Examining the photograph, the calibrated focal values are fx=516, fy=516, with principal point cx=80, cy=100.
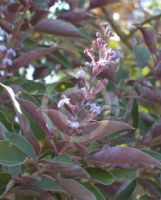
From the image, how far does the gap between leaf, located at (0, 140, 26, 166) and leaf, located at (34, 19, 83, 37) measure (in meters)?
0.55

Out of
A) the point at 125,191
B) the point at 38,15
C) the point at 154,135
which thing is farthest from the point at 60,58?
the point at 125,191

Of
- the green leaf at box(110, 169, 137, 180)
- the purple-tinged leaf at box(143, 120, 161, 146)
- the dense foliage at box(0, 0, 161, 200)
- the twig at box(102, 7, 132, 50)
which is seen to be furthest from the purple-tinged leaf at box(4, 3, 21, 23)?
the twig at box(102, 7, 132, 50)

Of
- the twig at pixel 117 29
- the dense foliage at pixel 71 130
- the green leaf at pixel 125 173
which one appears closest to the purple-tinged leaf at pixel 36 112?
the dense foliage at pixel 71 130

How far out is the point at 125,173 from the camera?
128 cm

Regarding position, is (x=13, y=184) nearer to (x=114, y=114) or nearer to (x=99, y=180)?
(x=99, y=180)

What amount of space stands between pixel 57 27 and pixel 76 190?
1.96 feet

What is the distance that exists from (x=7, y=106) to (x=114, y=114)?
0.33 metres

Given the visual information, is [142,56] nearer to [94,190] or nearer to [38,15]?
[38,15]

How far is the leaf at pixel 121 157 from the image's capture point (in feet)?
3.71

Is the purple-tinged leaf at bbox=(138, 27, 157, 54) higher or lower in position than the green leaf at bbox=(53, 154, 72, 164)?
higher

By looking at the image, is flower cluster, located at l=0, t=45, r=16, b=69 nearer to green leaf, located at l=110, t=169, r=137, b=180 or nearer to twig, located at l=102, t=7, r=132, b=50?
green leaf, located at l=110, t=169, r=137, b=180

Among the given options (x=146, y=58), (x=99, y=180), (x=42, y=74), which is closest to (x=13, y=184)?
(x=99, y=180)

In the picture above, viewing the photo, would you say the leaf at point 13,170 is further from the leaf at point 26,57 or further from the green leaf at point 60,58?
the green leaf at point 60,58

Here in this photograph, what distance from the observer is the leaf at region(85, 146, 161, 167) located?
3.71ft
